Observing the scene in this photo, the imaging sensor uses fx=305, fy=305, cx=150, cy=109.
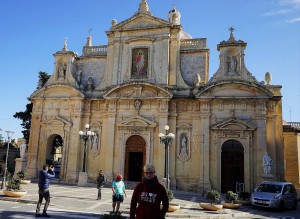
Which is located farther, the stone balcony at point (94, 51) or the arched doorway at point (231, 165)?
the stone balcony at point (94, 51)

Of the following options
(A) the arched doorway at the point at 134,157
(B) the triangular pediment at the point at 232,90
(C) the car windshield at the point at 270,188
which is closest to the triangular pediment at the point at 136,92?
(B) the triangular pediment at the point at 232,90

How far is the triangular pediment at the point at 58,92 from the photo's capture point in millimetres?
27781

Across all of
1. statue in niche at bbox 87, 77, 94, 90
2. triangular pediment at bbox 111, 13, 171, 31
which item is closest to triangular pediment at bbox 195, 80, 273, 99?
triangular pediment at bbox 111, 13, 171, 31

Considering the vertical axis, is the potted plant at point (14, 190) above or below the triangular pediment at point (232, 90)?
below

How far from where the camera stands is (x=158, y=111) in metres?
25.7

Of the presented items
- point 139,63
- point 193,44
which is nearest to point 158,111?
point 139,63

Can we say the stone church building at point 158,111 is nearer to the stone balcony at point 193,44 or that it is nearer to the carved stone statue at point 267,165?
the stone balcony at point 193,44

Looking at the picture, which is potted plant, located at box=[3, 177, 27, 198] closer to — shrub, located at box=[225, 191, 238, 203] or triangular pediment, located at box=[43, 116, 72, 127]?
shrub, located at box=[225, 191, 238, 203]

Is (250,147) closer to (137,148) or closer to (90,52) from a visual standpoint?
(137,148)

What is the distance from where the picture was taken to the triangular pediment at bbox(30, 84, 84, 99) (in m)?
27.8

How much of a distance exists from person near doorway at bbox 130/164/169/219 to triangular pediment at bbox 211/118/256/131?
19.2 metres

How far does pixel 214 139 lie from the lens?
79.5 ft

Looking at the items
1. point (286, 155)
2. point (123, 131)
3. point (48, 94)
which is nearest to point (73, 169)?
point (123, 131)

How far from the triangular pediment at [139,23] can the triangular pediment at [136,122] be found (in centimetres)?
847
